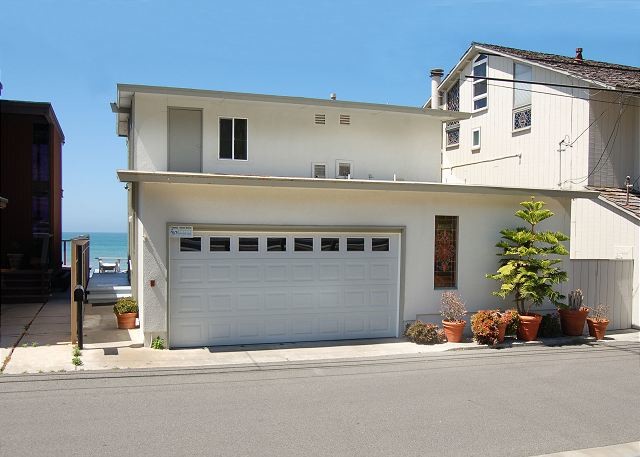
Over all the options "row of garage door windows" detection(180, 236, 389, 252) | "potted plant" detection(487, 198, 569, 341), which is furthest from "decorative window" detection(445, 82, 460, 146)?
"row of garage door windows" detection(180, 236, 389, 252)

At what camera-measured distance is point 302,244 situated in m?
12.8

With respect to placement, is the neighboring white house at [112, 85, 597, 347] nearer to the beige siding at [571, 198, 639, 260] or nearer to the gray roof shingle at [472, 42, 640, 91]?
the beige siding at [571, 198, 639, 260]

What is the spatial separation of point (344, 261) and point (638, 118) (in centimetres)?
1160

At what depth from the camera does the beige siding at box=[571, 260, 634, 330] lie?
49.7ft

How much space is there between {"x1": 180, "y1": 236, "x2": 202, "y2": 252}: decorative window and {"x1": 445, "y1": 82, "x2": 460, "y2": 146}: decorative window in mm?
14708

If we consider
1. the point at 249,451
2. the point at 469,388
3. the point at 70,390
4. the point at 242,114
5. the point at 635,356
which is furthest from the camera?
the point at 242,114

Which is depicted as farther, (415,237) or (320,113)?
(320,113)

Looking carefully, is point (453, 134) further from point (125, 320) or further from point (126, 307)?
point (125, 320)

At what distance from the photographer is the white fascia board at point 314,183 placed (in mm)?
11047

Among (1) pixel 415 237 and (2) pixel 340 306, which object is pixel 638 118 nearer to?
(1) pixel 415 237

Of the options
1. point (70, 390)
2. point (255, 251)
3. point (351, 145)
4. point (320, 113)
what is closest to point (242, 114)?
point (320, 113)

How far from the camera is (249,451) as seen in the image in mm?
6355

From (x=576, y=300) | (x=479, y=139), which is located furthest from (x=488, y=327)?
(x=479, y=139)

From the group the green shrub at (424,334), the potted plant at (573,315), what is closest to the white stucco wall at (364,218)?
the green shrub at (424,334)
